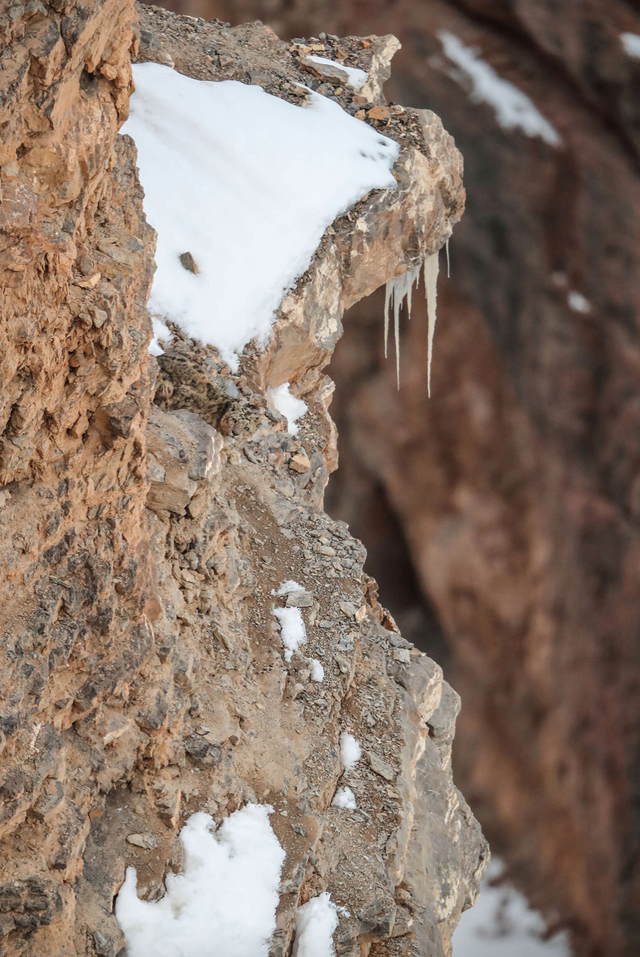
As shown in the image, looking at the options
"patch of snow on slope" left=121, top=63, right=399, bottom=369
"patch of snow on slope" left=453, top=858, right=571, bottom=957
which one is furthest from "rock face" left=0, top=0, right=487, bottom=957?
"patch of snow on slope" left=453, top=858, right=571, bottom=957

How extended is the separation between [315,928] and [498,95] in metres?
4.30

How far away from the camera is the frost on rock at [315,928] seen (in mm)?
4172

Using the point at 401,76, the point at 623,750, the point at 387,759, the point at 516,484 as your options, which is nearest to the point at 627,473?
the point at 516,484

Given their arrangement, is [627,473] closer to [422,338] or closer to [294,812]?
[294,812]

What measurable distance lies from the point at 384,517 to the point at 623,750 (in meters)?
3.62

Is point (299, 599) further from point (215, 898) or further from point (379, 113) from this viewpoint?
point (379, 113)

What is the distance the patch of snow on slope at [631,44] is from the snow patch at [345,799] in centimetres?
423

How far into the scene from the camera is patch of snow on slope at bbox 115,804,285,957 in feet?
12.3

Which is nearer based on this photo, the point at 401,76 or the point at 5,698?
the point at 5,698

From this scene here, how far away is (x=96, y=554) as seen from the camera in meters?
3.57

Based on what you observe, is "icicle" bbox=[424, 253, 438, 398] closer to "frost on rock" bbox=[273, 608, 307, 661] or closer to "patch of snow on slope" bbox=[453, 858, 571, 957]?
"frost on rock" bbox=[273, 608, 307, 661]

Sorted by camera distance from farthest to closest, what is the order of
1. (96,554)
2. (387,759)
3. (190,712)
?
(387,759) < (190,712) < (96,554)

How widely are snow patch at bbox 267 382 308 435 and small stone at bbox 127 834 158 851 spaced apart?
3.46 metres

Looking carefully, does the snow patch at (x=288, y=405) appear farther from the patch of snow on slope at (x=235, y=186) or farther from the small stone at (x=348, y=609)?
the small stone at (x=348, y=609)
